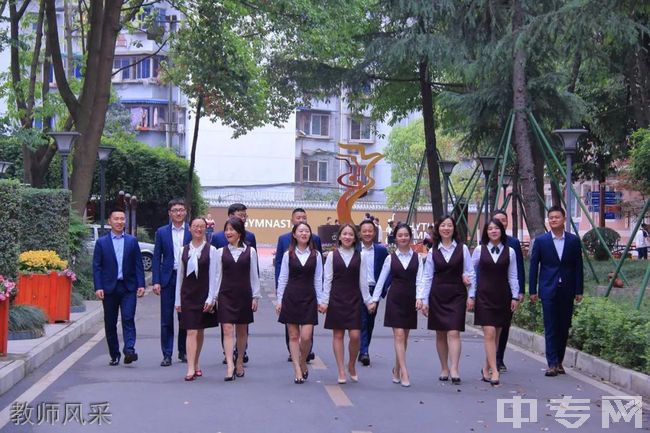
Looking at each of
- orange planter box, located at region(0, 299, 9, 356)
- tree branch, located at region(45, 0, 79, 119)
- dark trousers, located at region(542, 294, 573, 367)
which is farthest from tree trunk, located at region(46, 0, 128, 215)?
dark trousers, located at region(542, 294, 573, 367)

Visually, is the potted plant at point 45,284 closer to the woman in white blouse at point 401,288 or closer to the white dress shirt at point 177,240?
the white dress shirt at point 177,240

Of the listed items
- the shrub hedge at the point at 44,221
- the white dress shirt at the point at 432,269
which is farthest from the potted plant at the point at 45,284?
the white dress shirt at the point at 432,269

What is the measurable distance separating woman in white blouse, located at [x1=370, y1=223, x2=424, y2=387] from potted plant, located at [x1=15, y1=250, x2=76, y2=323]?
6350 mm

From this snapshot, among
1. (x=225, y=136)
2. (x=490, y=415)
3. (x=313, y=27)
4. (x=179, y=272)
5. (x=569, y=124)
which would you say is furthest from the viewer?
(x=225, y=136)

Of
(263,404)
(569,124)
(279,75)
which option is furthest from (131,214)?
(263,404)

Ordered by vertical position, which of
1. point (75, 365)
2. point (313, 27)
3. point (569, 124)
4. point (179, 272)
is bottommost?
point (75, 365)

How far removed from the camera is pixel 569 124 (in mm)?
26312

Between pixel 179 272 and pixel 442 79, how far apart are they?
24.2 metres

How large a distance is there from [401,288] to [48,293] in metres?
6.71

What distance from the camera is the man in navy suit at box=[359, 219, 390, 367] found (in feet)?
38.7

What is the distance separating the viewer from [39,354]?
40.1 feet

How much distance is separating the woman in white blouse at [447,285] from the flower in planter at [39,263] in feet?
22.6

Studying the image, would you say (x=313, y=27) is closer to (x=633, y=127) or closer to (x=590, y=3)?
(x=590, y=3)

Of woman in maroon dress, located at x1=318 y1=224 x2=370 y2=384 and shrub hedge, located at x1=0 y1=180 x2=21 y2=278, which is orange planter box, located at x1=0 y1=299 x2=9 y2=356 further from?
woman in maroon dress, located at x1=318 y1=224 x2=370 y2=384
